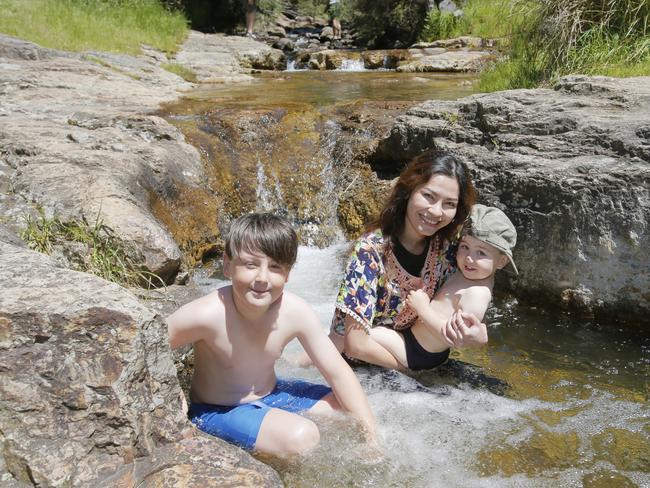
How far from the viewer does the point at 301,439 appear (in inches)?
89.4

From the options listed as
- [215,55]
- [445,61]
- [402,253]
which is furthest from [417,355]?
[215,55]

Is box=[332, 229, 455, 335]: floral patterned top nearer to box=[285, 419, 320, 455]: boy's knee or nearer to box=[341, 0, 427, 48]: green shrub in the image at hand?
box=[285, 419, 320, 455]: boy's knee

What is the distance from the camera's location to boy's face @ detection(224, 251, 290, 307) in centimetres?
227

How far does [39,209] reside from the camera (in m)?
3.43

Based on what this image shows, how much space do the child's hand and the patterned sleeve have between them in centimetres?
18

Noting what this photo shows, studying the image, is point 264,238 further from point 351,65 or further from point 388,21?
point 388,21

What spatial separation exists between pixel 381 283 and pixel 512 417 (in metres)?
0.84

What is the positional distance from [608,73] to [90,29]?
9.26 metres

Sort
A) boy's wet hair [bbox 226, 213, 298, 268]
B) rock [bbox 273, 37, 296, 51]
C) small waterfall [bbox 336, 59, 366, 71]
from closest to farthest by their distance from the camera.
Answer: boy's wet hair [bbox 226, 213, 298, 268] < small waterfall [bbox 336, 59, 366, 71] < rock [bbox 273, 37, 296, 51]

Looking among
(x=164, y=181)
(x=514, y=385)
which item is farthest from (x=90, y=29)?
(x=514, y=385)

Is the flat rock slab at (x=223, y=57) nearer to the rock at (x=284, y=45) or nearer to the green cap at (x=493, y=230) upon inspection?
the rock at (x=284, y=45)

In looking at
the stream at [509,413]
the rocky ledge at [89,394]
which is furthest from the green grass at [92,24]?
the rocky ledge at [89,394]

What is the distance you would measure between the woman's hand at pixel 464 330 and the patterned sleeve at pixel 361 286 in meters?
0.39

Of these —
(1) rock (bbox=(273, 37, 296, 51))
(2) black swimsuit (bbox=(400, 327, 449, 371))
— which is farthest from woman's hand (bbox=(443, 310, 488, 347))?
(1) rock (bbox=(273, 37, 296, 51))
